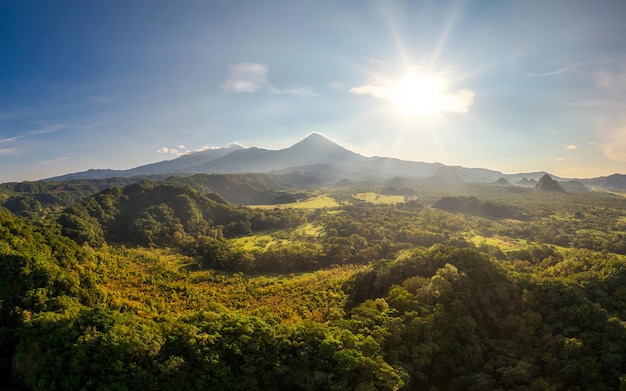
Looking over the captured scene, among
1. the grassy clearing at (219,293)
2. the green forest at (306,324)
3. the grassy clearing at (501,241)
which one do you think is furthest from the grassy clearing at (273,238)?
the grassy clearing at (501,241)

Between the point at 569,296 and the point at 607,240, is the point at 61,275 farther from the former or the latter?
the point at 607,240

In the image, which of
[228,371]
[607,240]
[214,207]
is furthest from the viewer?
[214,207]

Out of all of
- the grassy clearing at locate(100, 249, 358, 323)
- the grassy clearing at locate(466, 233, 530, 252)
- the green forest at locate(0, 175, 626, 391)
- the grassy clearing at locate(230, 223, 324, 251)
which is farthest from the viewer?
the grassy clearing at locate(230, 223, 324, 251)

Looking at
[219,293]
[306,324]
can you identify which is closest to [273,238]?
[219,293]

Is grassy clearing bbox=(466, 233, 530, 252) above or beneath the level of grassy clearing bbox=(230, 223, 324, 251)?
beneath

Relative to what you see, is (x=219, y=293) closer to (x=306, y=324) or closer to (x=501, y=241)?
(x=306, y=324)

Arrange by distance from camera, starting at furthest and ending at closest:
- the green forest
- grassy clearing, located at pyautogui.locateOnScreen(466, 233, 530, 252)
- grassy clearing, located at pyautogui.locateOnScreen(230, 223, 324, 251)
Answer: grassy clearing, located at pyautogui.locateOnScreen(230, 223, 324, 251) → grassy clearing, located at pyautogui.locateOnScreen(466, 233, 530, 252) → the green forest

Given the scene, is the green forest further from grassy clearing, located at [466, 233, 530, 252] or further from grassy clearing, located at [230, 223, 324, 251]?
grassy clearing, located at [230, 223, 324, 251]

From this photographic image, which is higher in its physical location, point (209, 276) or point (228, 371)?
point (228, 371)

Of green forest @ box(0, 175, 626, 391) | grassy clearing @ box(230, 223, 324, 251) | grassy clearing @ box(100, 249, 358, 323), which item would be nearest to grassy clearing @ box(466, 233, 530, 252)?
green forest @ box(0, 175, 626, 391)

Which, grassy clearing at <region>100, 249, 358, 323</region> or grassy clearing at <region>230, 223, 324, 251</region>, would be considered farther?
grassy clearing at <region>230, 223, 324, 251</region>

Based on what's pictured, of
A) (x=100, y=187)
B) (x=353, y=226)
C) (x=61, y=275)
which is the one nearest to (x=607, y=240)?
(x=353, y=226)
